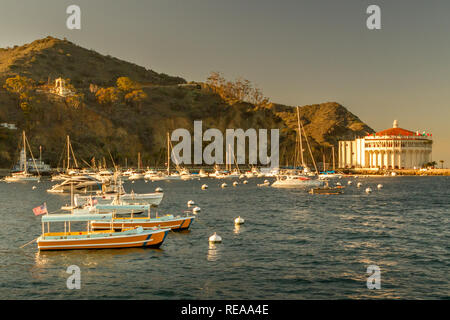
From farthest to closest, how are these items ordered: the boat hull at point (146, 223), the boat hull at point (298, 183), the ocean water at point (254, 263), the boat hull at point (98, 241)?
the boat hull at point (298, 183) < the boat hull at point (146, 223) < the boat hull at point (98, 241) < the ocean water at point (254, 263)

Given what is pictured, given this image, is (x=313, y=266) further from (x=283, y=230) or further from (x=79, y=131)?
(x=79, y=131)

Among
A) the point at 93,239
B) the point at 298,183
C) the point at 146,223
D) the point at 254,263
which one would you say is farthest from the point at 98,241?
the point at 298,183

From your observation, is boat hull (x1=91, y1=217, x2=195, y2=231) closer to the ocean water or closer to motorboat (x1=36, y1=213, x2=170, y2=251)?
the ocean water

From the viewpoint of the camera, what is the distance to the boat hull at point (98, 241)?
33375 mm

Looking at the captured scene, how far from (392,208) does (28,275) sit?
5367 centimetres

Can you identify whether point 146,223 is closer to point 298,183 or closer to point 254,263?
point 254,263

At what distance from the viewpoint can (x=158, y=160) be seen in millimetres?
199750

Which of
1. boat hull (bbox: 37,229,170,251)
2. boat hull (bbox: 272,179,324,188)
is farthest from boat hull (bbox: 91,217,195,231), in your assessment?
boat hull (bbox: 272,179,324,188)

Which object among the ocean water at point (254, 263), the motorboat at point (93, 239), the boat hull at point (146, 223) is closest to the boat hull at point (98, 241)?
the motorboat at point (93, 239)

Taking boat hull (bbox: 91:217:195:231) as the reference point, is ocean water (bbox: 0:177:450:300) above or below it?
below

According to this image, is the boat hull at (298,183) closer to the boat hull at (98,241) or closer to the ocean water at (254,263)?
the ocean water at (254,263)

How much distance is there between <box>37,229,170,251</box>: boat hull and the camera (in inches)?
1314
